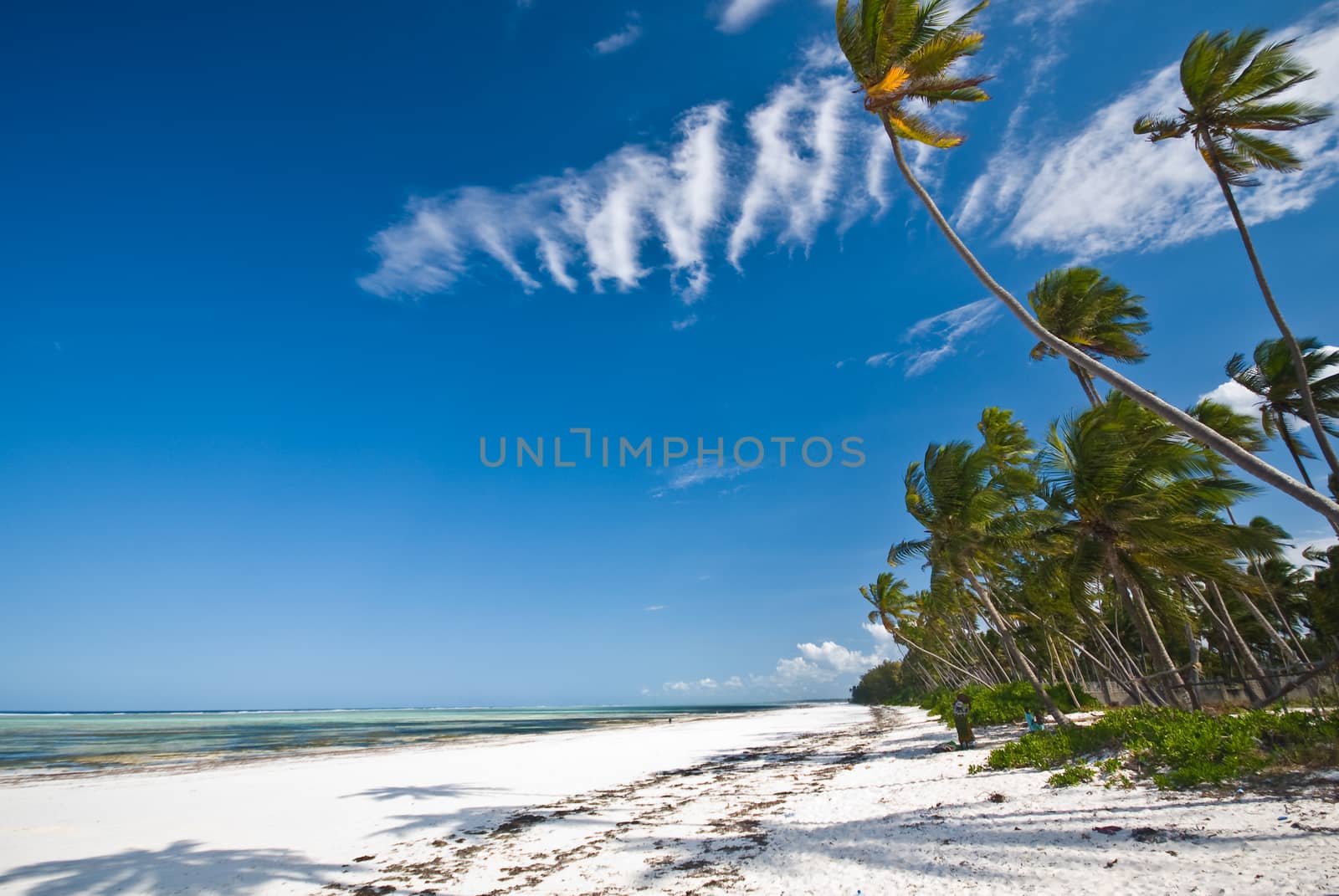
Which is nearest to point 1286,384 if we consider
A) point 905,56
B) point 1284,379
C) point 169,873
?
point 1284,379

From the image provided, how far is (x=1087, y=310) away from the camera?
1593 centimetres

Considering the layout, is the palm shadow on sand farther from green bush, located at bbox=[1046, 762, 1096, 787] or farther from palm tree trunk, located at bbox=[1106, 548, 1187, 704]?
palm tree trunk, located at bbox=[1106, 548, 1187, 704]

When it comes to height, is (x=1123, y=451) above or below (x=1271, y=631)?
above

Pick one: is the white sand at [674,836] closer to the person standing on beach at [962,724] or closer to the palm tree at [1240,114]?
the person standing on beach at [962,724]

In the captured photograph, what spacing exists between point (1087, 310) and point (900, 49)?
37.6 ft

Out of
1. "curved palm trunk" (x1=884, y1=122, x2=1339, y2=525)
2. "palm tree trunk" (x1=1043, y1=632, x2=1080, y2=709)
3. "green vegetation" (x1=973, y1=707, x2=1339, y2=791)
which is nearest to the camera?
"curved palm trunk" (x1=884, y1=122, x2=1339, y2=525)

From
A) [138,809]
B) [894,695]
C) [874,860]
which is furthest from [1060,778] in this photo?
[894,695]

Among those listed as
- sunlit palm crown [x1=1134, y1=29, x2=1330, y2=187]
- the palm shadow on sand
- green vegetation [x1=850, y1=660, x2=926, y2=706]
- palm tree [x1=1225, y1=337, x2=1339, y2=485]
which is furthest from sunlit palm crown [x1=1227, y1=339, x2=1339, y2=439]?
green vegetation [x1=850, y1=660, x2=926, y2=706]

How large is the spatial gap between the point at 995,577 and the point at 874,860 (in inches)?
726

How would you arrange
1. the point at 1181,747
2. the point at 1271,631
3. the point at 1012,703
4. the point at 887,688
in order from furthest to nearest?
the point at 887,688
the point at 1012,703
the point at 1271,631
the point at 1181,747

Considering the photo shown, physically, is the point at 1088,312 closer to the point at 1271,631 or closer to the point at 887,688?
the point at 1271,631

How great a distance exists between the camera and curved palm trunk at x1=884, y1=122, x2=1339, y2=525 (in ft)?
17.2

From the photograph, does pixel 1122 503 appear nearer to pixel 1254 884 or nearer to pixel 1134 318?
pixel 1134 318

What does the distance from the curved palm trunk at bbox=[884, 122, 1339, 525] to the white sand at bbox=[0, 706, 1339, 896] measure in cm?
280
